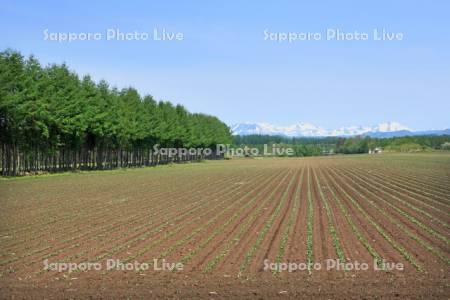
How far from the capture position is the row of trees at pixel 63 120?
4931 cm

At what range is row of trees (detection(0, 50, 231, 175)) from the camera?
162 ft

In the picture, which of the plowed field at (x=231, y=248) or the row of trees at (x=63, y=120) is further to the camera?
the row of trees at (x=63, y=120)

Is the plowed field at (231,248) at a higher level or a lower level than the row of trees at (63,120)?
lower

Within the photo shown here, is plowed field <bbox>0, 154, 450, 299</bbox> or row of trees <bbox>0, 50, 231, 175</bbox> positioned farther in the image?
row of trees <bbox>0, 50, 231, 175</bbox>

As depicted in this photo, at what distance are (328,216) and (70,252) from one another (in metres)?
10.3

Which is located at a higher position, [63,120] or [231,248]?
[63,120]

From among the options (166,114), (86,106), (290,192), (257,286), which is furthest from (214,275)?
(166,114)

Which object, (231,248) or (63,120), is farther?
(63,120)

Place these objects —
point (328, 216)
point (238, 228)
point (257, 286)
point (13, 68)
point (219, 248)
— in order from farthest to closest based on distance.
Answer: point (13, 68) < point (328, 216) < point (238, 228) < point (219, 248) < point (257, 286)

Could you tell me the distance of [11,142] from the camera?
50812 millimetres

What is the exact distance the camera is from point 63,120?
180ft

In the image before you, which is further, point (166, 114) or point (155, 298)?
point (166, 114)

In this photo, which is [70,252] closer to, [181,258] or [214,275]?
[181,258]

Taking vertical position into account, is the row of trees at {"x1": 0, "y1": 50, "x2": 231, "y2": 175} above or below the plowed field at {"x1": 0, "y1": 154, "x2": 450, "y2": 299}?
above
